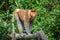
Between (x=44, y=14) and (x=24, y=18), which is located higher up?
(x=24, y=18)

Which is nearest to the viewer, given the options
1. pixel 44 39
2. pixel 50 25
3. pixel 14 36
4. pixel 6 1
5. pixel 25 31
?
pixel 44 39

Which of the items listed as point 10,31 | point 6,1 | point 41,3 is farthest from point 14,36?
point 6,1

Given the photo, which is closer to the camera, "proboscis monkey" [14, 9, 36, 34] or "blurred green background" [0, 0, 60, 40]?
"proboscis monkey" [14, 9, 36, 34]

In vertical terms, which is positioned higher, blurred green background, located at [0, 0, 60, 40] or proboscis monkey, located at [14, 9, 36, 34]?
proboscis monkey, located at [14, 9, 36, 34]

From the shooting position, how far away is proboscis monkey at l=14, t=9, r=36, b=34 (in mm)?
6336

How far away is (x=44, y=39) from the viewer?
5.27 m

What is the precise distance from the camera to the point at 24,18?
21.5ft

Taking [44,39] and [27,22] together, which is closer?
[44,39]

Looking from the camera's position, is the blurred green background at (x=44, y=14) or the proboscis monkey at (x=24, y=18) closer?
the proboscis monkey at (x=24, y=18)

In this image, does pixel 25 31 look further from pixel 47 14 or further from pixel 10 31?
pixel 47 14

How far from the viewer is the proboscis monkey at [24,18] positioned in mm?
6336

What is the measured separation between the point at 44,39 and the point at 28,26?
1380 mm

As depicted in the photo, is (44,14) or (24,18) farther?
(44,14)

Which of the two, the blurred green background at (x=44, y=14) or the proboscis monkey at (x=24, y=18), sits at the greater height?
the proboscis monkey at (x=24, y=18)
